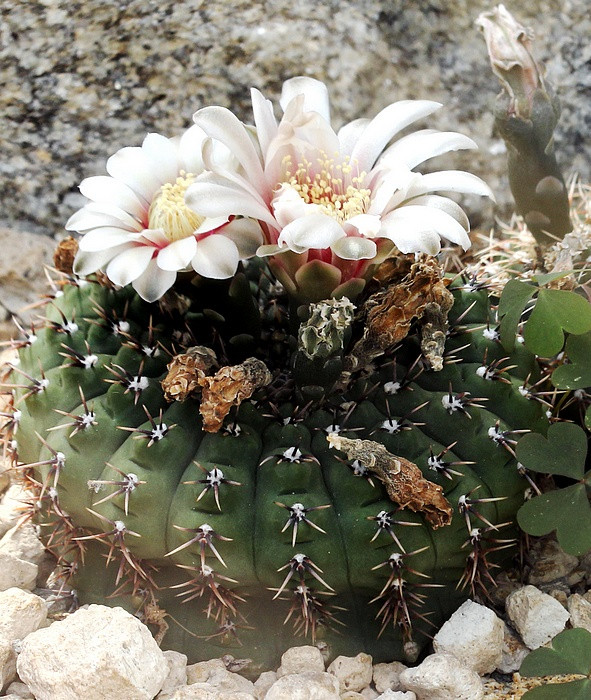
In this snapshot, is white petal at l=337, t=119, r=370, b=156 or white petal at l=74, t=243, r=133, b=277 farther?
white petal at l=337, t=119, r=370, b=156

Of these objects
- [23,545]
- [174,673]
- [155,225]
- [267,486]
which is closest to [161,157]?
[155,225]

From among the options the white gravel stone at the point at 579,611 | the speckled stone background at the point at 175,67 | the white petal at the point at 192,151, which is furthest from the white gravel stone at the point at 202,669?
the speckled stone background at the point at 175,67

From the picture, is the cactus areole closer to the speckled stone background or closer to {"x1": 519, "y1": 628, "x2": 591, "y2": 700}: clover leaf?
{"x1": 519, "y1": 628, "x2": 591, "y2": 700}: clover leaf

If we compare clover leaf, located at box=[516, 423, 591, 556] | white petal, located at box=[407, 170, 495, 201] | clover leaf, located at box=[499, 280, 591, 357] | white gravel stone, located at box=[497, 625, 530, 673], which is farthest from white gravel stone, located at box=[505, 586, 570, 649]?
white petal, located at box=[407, 170, 495, 201]

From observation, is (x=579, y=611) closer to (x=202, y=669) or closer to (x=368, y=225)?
(x=202, y=669)

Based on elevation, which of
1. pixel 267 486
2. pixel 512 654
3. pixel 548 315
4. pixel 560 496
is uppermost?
pixel 548 315

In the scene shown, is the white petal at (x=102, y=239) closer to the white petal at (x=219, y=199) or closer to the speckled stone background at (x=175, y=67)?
the white petal at (x=219, y=199)

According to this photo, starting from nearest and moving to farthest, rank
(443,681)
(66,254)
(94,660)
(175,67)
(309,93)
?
1. (94,660)
2. (443,681)
3. (309,93)
4. (66,254)
5. (175,67)
